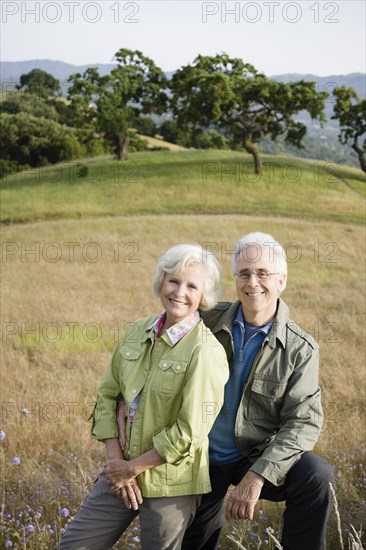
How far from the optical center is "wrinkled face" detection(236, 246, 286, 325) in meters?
3.94

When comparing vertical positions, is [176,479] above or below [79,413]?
above

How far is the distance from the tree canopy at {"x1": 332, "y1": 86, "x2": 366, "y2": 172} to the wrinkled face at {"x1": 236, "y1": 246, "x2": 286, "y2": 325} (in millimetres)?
39699

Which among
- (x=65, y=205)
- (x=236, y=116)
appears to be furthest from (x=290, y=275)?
(x=236, y=116)

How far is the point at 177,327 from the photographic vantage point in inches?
141

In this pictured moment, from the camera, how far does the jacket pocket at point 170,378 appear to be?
3.44 metres

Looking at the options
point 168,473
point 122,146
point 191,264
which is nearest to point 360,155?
point 122,146

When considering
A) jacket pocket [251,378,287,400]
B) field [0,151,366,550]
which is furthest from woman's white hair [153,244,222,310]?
field [0,151,366,550]

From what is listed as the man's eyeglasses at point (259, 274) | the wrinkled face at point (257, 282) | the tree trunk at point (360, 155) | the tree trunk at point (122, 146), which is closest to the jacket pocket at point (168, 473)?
the wrinkled face at point (257, 282)

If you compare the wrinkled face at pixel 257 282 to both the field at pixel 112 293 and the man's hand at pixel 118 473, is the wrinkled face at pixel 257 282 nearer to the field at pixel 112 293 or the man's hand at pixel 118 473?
the man's hand at pixel 118 473

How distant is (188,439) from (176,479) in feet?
0.90

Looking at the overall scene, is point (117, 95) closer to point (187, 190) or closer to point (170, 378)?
point (187, 190)

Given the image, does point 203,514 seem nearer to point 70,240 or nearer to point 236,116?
point 70,240

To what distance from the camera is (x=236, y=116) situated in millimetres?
41312

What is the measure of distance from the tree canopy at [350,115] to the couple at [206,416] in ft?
131
